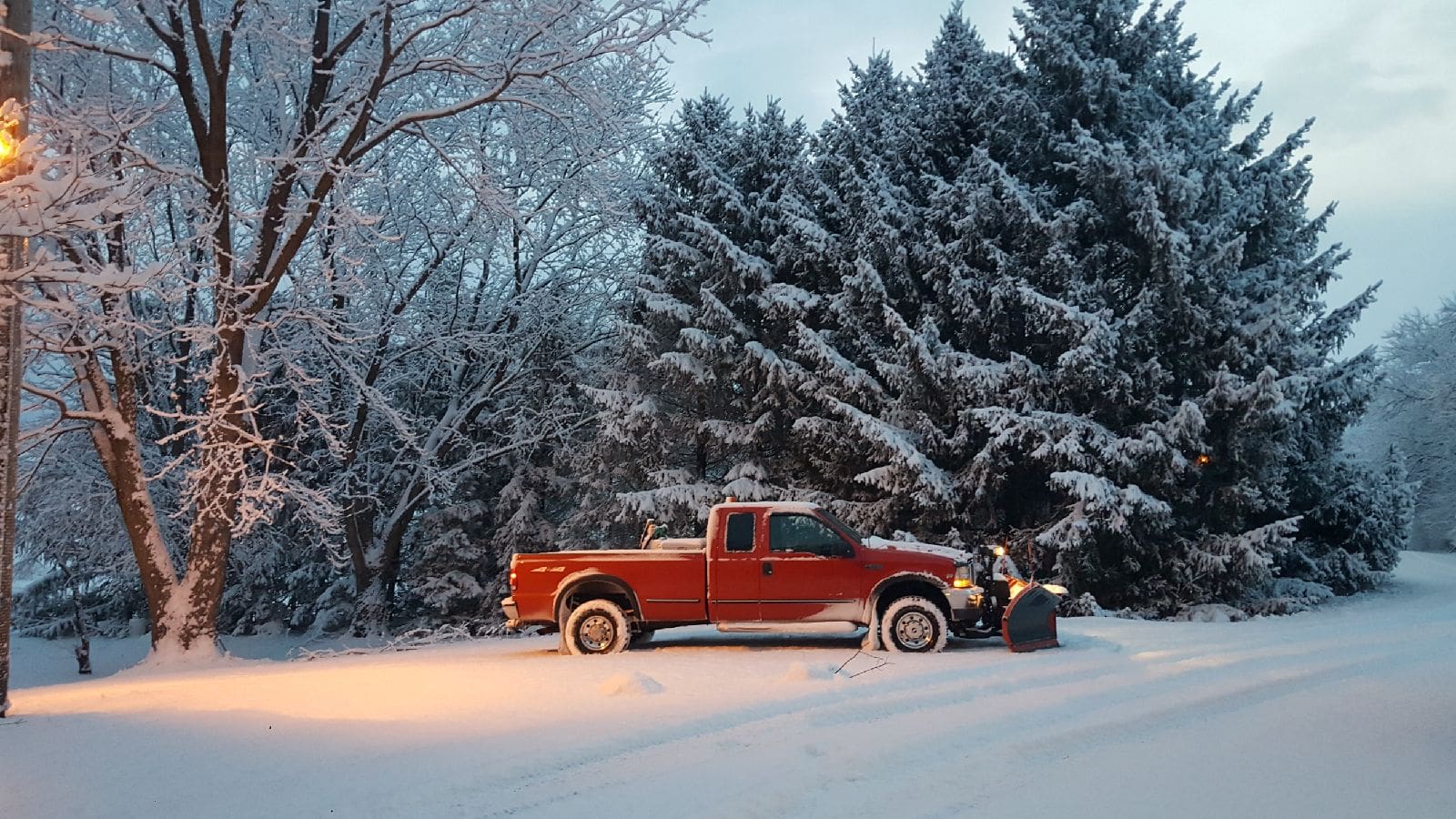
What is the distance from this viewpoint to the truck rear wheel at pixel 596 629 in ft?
42.4

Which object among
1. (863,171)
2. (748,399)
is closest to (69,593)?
(748,399)

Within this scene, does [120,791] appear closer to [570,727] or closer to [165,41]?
[570,727]

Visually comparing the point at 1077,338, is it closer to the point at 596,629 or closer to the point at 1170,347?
the point at 1170,347

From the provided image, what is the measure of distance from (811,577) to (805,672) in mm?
2775

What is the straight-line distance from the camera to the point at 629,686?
9445 millimetres

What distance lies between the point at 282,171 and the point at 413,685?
30.9 feet

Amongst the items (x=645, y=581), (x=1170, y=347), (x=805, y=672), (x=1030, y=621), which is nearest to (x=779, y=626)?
(x=645, y=581)

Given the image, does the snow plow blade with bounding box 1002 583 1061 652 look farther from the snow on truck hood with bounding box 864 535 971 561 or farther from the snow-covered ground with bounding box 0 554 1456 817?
the snow on truck hood with bounding box 864 535 971 561

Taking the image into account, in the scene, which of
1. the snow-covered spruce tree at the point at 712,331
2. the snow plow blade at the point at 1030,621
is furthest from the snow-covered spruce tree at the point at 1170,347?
the snow plow blade at the point at 1030,621

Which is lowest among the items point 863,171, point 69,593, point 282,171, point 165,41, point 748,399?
point 69,593

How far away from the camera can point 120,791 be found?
6.14 meters

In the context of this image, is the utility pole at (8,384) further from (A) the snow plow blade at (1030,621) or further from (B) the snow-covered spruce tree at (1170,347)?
(B) the snow-covered spruce tree at (1170,347)

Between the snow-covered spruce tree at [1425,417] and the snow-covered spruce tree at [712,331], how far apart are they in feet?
96.6

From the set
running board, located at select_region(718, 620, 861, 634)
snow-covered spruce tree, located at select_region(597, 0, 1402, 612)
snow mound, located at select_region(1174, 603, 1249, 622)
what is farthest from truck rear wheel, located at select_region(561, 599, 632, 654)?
snow mound, located at select_region(1174, 603, 1249, 622)
